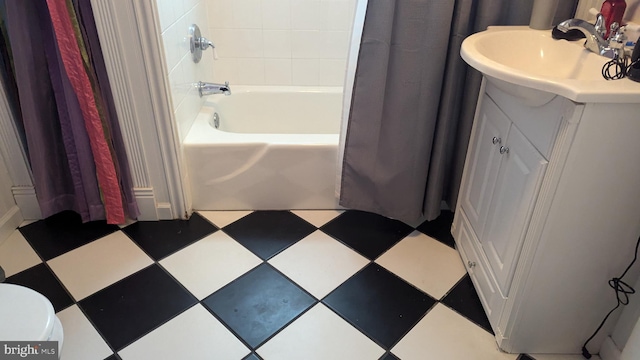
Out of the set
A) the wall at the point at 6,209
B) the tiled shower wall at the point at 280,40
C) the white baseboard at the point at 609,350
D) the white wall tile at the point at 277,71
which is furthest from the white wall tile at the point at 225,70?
the white baseboard at the point at 609,350

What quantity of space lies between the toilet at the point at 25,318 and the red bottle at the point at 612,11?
169cm

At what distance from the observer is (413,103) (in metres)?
1.77

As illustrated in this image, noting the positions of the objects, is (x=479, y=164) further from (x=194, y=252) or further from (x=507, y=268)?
(x=194, y=252)

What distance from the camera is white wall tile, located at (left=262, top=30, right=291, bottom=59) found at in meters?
2.44

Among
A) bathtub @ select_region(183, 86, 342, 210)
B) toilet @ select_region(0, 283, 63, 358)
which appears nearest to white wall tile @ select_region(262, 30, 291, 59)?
bathtub @ select_region(183, 86, 342, 210)

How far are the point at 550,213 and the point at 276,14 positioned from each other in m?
1.72

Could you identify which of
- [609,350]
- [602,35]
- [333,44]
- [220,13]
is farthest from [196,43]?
[609,350]

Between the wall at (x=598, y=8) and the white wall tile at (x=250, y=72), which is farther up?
the wall at (x=598, y=8)

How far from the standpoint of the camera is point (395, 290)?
171 centimetres

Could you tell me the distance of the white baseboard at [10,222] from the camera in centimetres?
190

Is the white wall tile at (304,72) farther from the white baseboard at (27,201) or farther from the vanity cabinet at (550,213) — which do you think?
the white baseboard at (27,201)

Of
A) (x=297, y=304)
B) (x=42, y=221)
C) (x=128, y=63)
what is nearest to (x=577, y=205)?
(x=297, y=304)

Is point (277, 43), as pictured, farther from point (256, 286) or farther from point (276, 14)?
point (256, 286)

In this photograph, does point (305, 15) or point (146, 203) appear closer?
point (146, 203)
